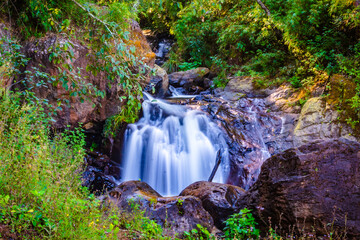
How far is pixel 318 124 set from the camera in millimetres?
6758

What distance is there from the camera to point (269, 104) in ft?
29.1

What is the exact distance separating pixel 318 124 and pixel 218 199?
414 centimetres

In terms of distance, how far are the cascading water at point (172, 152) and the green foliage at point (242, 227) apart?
105 inches

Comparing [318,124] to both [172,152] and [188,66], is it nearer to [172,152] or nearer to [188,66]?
[172,152]

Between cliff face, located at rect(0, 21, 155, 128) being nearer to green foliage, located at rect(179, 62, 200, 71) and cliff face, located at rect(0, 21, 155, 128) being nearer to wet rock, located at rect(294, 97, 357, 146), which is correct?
wet rock, located at rect(294, 97, 357, 146)

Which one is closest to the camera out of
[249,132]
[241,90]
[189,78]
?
[249,132]

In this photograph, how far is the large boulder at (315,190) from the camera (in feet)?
10.1

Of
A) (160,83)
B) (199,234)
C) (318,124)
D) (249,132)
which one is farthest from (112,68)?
(160,83)

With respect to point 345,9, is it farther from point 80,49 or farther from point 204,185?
point 80,49

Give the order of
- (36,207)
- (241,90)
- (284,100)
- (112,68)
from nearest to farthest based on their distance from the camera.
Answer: (36,207) < (112,68) < (284,100) < (241,90)

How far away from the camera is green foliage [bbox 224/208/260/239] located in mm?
3401

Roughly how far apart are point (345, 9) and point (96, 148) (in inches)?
352

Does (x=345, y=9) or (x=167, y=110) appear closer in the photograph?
(x=345, y=9)

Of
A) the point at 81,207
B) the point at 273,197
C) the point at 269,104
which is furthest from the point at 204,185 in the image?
the point at 269,104
